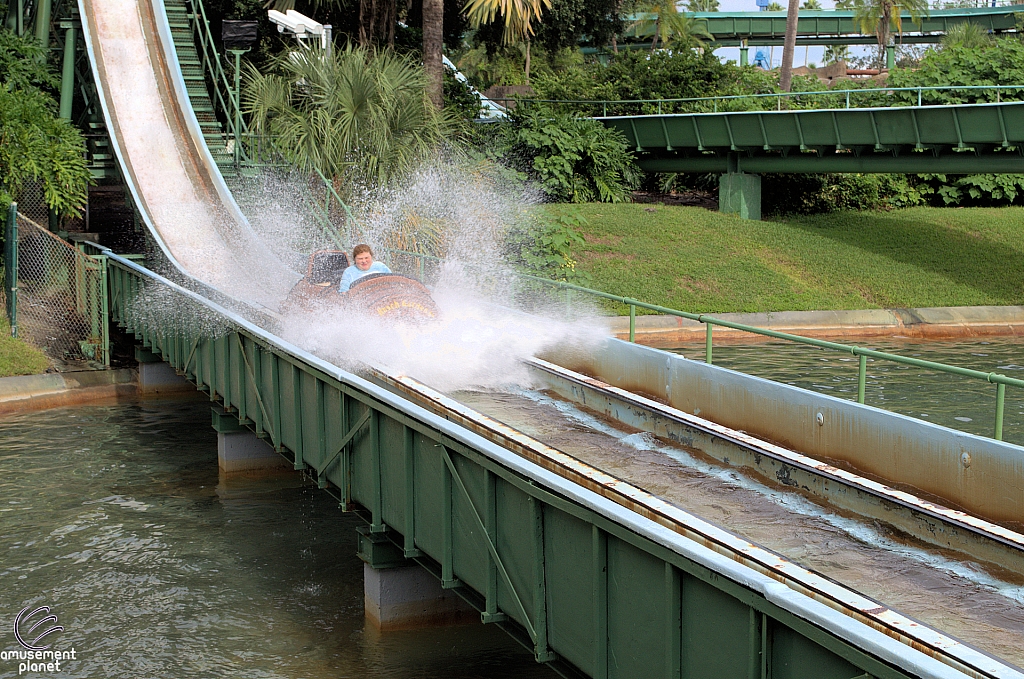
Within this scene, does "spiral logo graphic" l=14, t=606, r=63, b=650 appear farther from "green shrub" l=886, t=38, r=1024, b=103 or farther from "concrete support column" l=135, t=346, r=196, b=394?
"green shrub" l=886, t=38, r=1024, b=103

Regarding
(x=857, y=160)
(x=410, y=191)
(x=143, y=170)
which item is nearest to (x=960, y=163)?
(x=857, y=160)

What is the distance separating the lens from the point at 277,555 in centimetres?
1084

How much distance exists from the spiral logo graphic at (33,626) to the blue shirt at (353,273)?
4.71 m

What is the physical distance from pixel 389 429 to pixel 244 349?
408cm

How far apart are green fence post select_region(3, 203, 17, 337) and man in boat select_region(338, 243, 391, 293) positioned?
8403 millimetres

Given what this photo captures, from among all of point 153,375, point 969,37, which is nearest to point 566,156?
point 153,375

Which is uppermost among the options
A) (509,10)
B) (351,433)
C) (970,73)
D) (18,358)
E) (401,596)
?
(509,10)

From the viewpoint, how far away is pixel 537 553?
19.4 ft

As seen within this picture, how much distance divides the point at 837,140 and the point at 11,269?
719 inches

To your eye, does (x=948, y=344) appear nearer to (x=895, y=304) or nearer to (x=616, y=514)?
(x=895, y=304)

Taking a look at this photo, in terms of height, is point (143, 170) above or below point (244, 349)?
above

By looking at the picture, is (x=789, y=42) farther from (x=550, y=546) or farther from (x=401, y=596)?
(x=550, y=546)

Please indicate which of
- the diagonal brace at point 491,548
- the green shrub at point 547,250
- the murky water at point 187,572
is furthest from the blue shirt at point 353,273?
the green shrub at point 547,250

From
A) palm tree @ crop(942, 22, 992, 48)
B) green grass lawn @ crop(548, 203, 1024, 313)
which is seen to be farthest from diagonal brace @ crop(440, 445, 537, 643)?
palm tree @ crop(942, 22, 992, 48)
